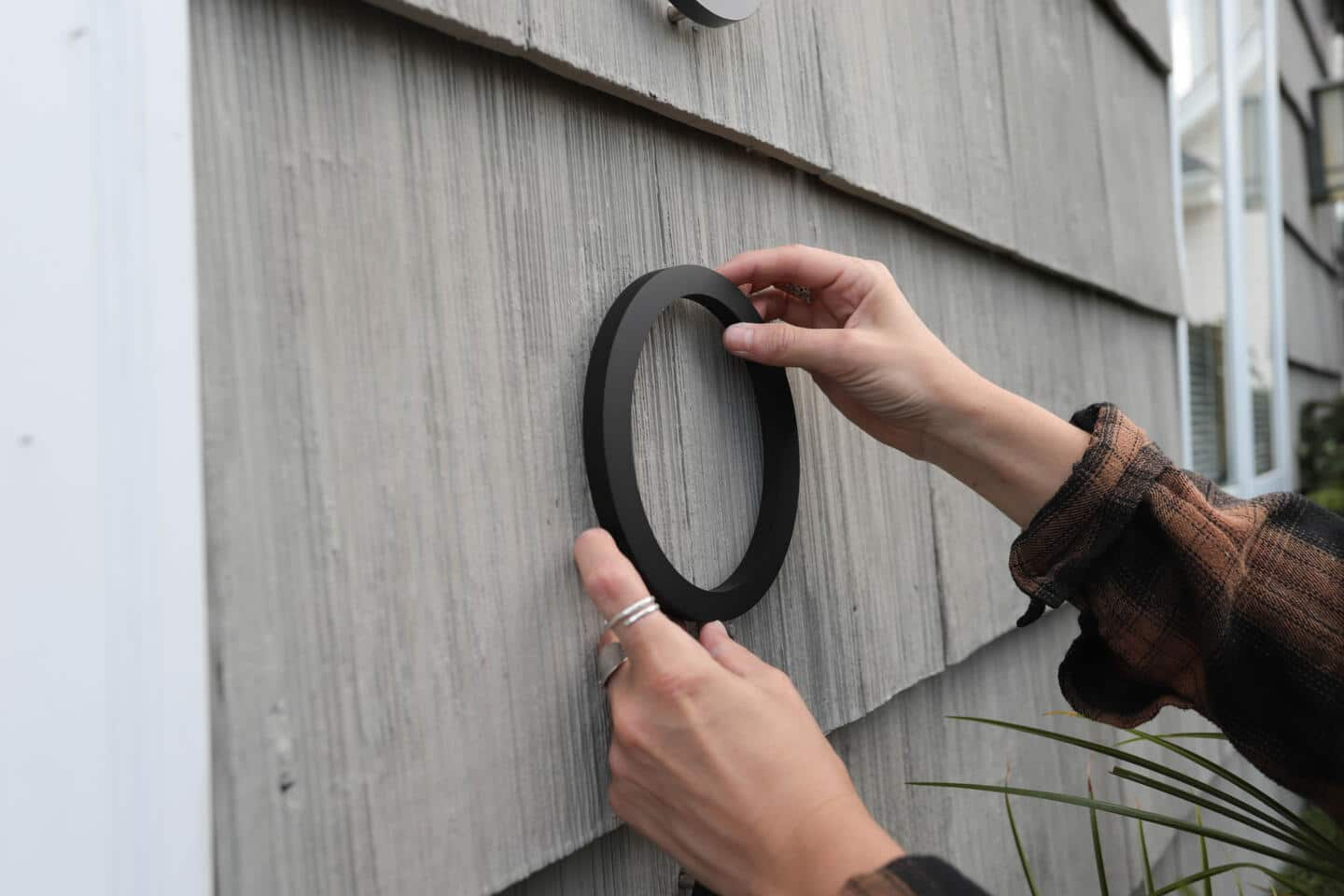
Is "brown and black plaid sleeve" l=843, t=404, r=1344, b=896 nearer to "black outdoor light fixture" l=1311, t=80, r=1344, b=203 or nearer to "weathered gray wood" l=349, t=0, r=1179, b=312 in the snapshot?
"weathered gray wood" l=349, t=0, r=1179, b=312

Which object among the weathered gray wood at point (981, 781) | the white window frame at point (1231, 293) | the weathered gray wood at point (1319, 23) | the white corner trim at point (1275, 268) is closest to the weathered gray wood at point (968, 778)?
the weathered gray wood at point (981, 781)

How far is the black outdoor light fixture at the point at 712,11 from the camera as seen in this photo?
0.69 metres

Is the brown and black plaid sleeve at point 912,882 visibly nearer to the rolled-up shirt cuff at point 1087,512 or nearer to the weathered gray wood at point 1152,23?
the rolled-up shirt cuff at point 1087,512

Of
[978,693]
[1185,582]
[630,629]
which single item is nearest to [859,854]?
[630,629]

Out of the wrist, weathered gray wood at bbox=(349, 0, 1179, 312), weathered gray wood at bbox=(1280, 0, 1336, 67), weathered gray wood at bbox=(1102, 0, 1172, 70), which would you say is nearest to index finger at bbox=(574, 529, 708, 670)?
the wrist

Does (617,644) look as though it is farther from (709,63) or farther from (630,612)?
(709,63)

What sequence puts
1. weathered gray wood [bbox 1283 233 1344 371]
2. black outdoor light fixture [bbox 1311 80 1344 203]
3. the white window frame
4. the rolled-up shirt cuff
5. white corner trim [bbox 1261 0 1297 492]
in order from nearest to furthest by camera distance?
the rolled-up shirt cuff < the white window frame < white corner trim [bbox 1261 0 1297 492] < weathered gray wood [bbox 1283 233 1344 371] < black outdoor light fixture [bbox 1311 80 1344 203]

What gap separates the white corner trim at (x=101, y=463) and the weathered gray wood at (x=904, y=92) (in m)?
0.18

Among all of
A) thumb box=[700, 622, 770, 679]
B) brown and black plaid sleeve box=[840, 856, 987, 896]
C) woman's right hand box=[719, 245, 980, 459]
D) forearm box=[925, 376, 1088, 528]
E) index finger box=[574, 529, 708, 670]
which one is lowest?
brown and black plaid sleeve box=[840, 856, 987, 896]

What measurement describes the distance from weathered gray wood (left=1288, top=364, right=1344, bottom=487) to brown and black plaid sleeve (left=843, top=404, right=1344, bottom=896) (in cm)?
362

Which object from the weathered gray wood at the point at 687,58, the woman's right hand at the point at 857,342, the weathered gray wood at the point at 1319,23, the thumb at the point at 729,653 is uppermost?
the weathered gray wood at the point at 1319,23

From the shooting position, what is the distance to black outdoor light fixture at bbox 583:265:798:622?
62 centimetres

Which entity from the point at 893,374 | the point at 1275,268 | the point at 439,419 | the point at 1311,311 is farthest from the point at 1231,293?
the point at 1311,311

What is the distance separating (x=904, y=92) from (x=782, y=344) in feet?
1.65
